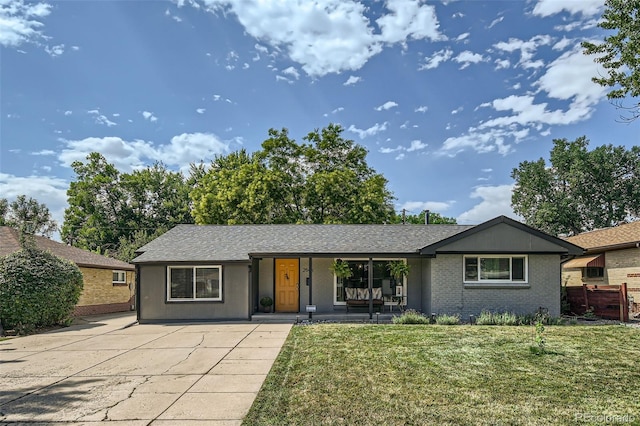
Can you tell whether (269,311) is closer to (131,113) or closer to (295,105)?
(295,105)

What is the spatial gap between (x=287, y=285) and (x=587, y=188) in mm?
33508

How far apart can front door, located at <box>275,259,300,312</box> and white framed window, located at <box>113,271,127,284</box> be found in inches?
423

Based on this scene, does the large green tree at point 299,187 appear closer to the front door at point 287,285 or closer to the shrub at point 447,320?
the front door at point 287,285

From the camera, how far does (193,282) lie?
51.0 ft

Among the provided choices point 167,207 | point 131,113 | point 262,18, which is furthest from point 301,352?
point 167,207

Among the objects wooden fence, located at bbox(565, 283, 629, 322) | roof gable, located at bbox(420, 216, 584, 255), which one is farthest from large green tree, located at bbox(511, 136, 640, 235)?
roof gable, located at bbox(420, 216, 584, 255)

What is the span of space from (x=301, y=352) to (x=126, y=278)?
17.5 meters

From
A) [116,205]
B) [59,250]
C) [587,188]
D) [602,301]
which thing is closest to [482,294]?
[602,301]

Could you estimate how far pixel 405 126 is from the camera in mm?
23844

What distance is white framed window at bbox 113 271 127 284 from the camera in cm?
2219

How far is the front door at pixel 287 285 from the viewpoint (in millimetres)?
16453

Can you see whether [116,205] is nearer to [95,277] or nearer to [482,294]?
[95,277]

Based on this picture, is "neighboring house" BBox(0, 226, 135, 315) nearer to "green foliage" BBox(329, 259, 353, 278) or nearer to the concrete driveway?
the concrete driveway

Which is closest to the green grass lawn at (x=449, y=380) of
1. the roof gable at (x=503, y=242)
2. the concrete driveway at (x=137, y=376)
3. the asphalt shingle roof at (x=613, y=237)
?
the concrete driveway at (x=137, y=376)
